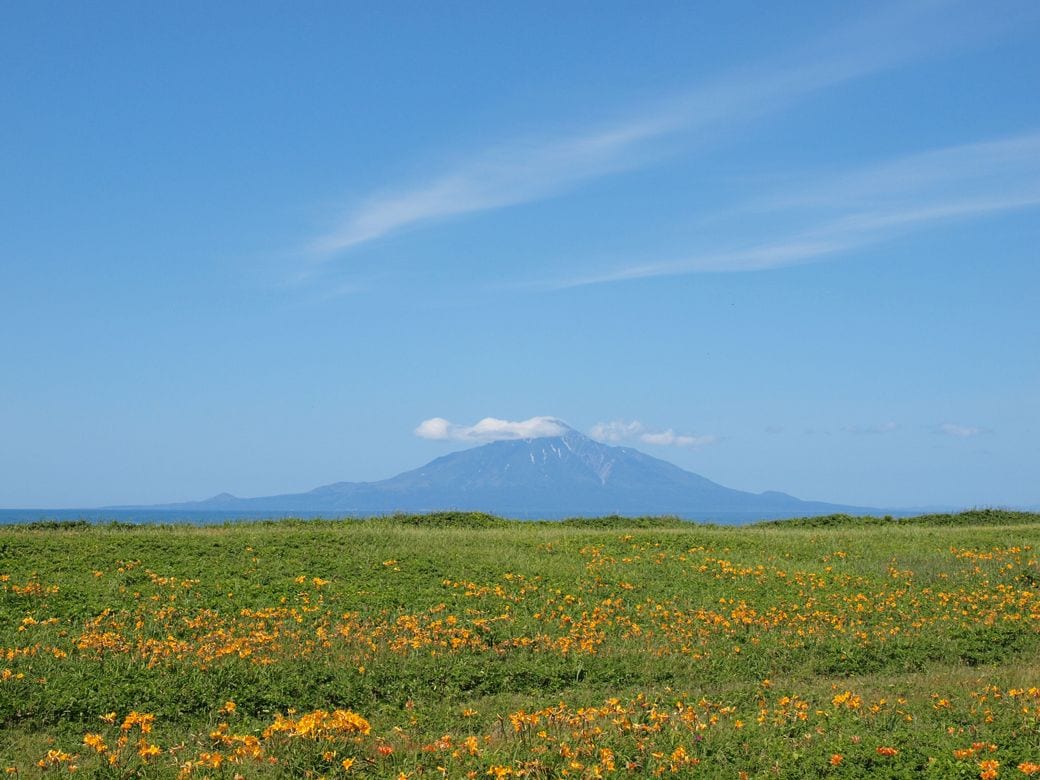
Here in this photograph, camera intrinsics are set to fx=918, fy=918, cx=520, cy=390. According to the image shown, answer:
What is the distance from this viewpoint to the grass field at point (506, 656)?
11438mm

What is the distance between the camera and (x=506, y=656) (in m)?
17.6

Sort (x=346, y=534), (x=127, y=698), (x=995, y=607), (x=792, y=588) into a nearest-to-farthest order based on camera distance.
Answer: (x=127, y=698) < (x=995, y=607) < (x=792, y=588) < (x=346, y=534)

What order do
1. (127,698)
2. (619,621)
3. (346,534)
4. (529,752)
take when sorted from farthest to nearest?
(346,534) → (619,621) → (127,698) → (529,752)

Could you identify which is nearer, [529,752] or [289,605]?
[529,752]

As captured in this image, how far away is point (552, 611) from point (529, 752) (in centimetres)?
962

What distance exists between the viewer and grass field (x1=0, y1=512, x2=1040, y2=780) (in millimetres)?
11438

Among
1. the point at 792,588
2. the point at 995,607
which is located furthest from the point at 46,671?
the point at 995,607

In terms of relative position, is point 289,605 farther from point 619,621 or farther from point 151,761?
point 151,761

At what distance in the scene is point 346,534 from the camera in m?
28.4

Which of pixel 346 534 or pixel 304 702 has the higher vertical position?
pixel 346 534

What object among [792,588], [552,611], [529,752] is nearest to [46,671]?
[529,752]

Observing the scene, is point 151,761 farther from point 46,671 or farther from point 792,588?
point 792,588

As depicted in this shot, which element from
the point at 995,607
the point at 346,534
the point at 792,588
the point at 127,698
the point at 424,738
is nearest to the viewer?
the point at 424,738

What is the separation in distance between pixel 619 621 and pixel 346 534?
11.1 meters
